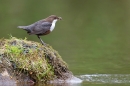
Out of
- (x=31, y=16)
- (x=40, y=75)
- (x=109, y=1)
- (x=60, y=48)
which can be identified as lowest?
(x=40, y=75)

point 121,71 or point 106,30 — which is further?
point 106,30

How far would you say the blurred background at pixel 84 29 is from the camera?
13891mm

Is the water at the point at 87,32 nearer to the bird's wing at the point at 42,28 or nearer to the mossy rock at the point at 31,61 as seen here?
the mossy rock at the point at 31,61

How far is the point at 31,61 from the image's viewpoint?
1023 centimetres

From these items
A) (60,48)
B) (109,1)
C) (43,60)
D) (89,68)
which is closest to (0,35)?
(60,48)

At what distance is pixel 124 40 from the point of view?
18.5m

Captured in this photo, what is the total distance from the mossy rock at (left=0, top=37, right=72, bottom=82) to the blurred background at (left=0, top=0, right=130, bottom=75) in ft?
4.39

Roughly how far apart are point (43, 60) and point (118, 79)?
6.41 ft

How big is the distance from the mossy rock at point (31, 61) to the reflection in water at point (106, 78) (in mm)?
611

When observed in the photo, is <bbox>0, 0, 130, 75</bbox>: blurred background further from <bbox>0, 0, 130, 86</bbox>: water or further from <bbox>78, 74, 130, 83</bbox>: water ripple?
<bbox>78, 74, 130, 83</bbox>: water ripple

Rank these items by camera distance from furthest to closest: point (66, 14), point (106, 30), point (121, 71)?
point (66, 14)
point (106, 30)
point (121, 71)

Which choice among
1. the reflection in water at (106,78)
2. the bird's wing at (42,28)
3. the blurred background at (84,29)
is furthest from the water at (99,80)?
the bird's wing at (42,28)

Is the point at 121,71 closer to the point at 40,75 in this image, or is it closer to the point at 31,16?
the point at 40,75

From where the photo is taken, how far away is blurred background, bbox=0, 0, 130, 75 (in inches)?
547
